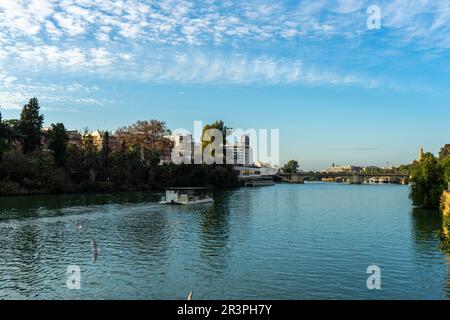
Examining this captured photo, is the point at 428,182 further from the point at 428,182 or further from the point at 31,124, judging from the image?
the point at 31,124

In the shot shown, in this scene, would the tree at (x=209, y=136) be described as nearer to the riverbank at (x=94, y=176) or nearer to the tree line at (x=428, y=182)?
the riverbank at (x=94, y=176)

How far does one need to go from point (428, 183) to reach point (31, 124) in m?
97.9

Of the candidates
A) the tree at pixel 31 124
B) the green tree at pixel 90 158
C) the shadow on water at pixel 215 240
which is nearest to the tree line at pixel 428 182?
the shadow on water at pixel 215 240

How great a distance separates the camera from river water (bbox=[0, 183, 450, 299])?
26.4 metres

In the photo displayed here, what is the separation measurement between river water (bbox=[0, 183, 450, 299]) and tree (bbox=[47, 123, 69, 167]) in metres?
59.3

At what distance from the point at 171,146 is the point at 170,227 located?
10045 cm

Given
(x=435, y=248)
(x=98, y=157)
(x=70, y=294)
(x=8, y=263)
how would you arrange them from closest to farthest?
1. (x=70, y=294)
2. (x=8, y=263)
3. (x=435, y=248)
4. (x=98, y=157)

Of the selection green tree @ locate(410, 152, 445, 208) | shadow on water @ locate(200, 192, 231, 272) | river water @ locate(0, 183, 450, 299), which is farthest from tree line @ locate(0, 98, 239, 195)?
green tree @ locate(410, 152, 445, 208)

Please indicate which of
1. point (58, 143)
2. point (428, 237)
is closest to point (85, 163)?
point (58, 143)

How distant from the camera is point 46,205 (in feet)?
253

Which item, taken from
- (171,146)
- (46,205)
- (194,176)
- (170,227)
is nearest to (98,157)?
(171,146)

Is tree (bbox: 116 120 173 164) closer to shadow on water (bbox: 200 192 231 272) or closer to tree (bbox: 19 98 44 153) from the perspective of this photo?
tree (bbox: 19 98 44 153)

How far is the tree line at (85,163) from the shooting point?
104 metres
